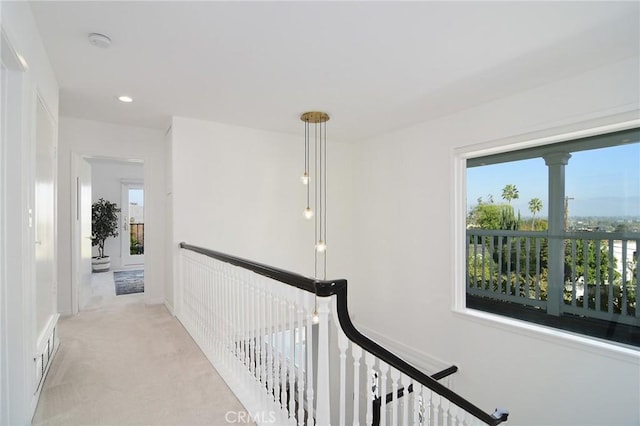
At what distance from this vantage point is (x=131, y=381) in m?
2.30

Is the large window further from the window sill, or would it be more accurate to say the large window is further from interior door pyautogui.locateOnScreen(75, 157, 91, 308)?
interior door pyautogui.locateOnScreen(75, 157, 91, 308)

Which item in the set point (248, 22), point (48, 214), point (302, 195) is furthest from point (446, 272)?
point (48, 214)

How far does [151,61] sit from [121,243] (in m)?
6.64

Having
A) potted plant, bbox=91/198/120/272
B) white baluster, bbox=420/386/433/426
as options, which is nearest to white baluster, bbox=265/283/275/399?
white baluster, bbox=420/386/433/426

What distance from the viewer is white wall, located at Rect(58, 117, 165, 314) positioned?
380 centimetres

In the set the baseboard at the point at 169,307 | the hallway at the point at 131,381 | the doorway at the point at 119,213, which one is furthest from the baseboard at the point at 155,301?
the hallway at the point at 131,381

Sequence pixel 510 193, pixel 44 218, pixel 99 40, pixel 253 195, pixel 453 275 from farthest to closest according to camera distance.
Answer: pixel 253 195, pixel 453 275, pixel 510 193, pixel 44 218, pixel 99 40

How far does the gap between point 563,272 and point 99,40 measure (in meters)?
4.19

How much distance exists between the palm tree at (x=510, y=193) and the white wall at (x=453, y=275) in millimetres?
508

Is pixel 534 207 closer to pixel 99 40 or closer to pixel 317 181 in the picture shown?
pixel 317 181

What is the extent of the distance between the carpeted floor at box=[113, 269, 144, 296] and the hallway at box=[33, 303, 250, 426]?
72.0 inches

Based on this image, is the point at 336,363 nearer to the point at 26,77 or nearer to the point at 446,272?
the point at 446,272

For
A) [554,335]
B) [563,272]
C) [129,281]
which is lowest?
[129,281]

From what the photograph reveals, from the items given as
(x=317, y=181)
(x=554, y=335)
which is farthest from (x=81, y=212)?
(x=554, y=335)
